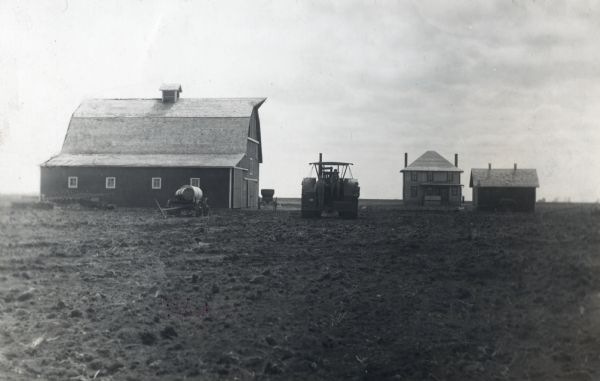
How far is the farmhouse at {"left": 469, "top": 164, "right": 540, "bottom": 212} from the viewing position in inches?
1559

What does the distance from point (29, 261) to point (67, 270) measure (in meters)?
1.39

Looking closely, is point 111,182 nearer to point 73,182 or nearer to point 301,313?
point 73,182

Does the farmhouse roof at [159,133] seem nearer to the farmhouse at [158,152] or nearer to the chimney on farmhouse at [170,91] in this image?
the farmhouse at [158,152]

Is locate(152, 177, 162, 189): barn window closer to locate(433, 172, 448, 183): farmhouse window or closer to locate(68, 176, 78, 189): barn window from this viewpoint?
locate(68, 176, 78, 189): barn window

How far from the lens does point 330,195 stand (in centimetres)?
2397

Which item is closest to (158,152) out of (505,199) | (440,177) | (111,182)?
(111,182)

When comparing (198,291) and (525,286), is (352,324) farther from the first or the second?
(525,286)

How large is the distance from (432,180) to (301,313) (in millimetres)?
50808

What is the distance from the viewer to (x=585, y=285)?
8680 millimetres

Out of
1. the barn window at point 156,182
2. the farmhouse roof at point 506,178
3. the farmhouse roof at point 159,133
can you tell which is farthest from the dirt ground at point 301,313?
the farmhouse roof at point 506,178

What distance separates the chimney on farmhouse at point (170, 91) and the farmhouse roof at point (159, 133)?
451 millimetres

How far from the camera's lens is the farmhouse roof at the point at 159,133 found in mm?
33969

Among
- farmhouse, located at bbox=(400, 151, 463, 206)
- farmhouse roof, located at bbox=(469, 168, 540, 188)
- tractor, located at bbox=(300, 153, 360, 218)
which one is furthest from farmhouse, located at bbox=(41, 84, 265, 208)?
farmhouse, located at bbox=(400, 151, 463, 206)

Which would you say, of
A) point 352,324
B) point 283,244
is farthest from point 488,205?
point 352,324
